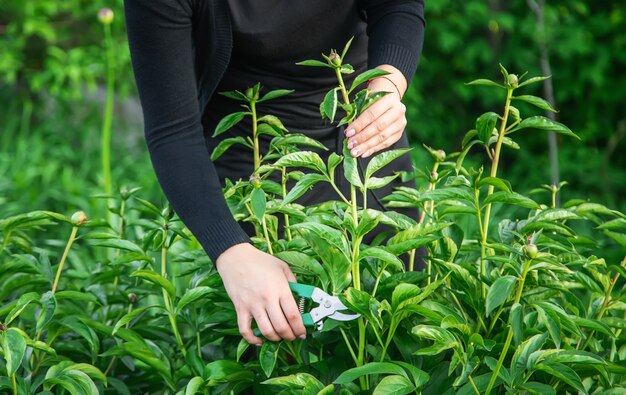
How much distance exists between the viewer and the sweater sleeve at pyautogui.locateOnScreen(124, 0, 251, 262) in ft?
4.96

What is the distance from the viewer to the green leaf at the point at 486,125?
1.40 m

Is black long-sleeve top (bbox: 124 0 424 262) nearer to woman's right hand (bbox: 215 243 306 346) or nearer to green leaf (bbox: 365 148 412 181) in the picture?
woman's right hand (bbox: 215 243 306 346)

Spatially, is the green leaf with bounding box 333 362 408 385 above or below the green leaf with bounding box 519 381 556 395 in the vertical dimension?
above

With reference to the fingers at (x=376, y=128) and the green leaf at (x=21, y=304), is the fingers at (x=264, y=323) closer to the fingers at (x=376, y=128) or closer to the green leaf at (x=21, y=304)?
the fingers at (x=376, y=128)

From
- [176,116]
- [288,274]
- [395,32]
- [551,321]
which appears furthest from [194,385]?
[395,32]

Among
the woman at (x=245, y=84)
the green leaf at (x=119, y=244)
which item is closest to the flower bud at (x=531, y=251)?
the woman at (x=245, y=84)

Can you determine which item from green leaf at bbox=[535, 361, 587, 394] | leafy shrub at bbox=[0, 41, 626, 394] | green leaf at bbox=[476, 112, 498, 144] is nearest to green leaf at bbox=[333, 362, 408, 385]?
leafy shrub at bbox=[0, 41, 626, 394]

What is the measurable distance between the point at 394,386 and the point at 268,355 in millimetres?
236

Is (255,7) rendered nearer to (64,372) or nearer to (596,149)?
(64,372)

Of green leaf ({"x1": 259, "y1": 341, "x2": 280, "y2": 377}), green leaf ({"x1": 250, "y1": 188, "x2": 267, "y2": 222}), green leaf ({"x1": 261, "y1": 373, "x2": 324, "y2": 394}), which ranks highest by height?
green leaf ({"x1": 250, "y1": 188, "x2": 267, "y2": 222})

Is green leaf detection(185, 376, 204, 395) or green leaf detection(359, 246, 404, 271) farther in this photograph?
green leaf detection(185, 376, 204, 395)

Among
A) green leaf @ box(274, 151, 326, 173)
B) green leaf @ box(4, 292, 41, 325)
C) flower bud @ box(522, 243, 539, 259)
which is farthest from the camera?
green leaf @ box(4, 292, 41, 325)

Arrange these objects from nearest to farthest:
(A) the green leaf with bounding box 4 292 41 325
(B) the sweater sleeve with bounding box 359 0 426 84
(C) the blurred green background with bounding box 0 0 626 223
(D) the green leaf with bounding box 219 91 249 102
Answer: (A) the green leaf with bounding box 4 292 41 325 < (D) the green leaf with bounding box 219 91 249 102 < (B) the sweater sleeve with bounding box 359 0 426 84 < (C) the blurred green background with bounding box 0 0 626 223

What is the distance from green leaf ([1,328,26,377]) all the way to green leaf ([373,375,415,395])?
1.99 feet
